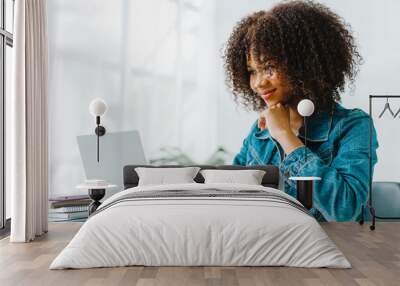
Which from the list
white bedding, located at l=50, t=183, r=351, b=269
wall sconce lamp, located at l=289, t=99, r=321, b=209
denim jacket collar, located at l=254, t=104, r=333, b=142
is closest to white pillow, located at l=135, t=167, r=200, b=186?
wall sconce lamp, located at l=289, t=99, r=321, b=209

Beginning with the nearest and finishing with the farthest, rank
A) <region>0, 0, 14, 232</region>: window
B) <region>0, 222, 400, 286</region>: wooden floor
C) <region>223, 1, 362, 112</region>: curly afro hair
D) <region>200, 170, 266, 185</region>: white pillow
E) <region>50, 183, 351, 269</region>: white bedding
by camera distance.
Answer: <region>0, 222, 400, 286</region>: wooden floor → <region>50, 183, 351, 269</region>: white bedding → <region>0, 0, 14, 232</region>: window → <region>200, 170, 266, 185</region>: white pillow → <region>223, 1, 362, 112</region>: curly afro hair

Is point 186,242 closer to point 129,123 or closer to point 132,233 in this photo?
point 132,233

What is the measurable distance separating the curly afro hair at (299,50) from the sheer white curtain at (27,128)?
2.26m

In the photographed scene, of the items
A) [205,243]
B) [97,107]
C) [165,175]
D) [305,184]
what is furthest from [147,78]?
[205,243]

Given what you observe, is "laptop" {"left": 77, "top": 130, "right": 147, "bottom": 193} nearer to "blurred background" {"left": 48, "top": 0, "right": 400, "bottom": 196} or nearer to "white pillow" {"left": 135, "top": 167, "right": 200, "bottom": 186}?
"blurred background" {"left": 48, "top": 0, "right": 400, "bottom": 196}

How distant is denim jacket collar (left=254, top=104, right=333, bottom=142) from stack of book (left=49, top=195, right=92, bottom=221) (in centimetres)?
265

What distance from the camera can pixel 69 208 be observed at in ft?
22.6

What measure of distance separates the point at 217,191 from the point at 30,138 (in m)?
1.92

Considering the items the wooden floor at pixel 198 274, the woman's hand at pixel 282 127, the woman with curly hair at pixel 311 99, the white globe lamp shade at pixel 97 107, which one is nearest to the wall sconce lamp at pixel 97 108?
the white globe lamp shade at pixel 97 107

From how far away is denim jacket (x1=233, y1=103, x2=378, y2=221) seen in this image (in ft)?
21.8

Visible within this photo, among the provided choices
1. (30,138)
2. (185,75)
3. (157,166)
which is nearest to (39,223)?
(30,138)

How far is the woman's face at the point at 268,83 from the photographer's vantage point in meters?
6.71

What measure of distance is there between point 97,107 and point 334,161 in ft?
8.98

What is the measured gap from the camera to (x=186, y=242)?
4.29 metres
